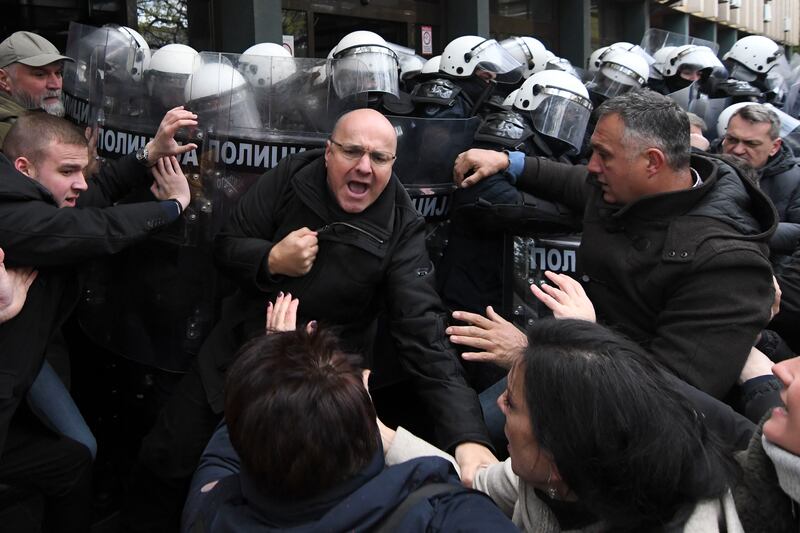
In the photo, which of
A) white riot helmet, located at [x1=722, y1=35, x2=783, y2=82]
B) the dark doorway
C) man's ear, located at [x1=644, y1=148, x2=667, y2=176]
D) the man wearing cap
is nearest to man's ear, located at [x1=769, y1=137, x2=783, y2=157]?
man's ear, located at [x1=644, y1=148, x2=667, y2=176]

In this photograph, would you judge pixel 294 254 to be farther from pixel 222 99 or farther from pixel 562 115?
pixel 562 115

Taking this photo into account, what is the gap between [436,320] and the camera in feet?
8.47

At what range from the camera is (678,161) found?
2.40 metres

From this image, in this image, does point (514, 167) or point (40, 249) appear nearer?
point (40, 249)

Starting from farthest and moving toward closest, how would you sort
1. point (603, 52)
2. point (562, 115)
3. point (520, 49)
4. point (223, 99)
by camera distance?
point (603, 52) → point (520, 49) → point (562, 115) → point (223, 99)

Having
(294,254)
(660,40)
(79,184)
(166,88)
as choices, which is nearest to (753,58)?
(660,40)

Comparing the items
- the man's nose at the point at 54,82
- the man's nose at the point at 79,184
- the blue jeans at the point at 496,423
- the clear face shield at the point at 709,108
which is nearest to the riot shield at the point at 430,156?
the blue jeans at the point at 496,423

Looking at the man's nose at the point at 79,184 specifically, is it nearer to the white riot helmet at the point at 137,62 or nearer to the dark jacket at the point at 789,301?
the white riot helmet at the point at 137,62

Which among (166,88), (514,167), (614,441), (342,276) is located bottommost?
(614,441)

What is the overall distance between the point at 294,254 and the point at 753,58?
6300 millimetres

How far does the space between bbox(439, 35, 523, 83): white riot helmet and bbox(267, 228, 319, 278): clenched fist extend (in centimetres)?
220

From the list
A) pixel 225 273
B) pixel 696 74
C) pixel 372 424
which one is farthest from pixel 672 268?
pixel 696 74

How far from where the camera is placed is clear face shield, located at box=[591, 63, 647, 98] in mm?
5539

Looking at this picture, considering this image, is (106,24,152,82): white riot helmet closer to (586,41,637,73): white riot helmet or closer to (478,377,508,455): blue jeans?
(478,377,508,455): blue jeans
